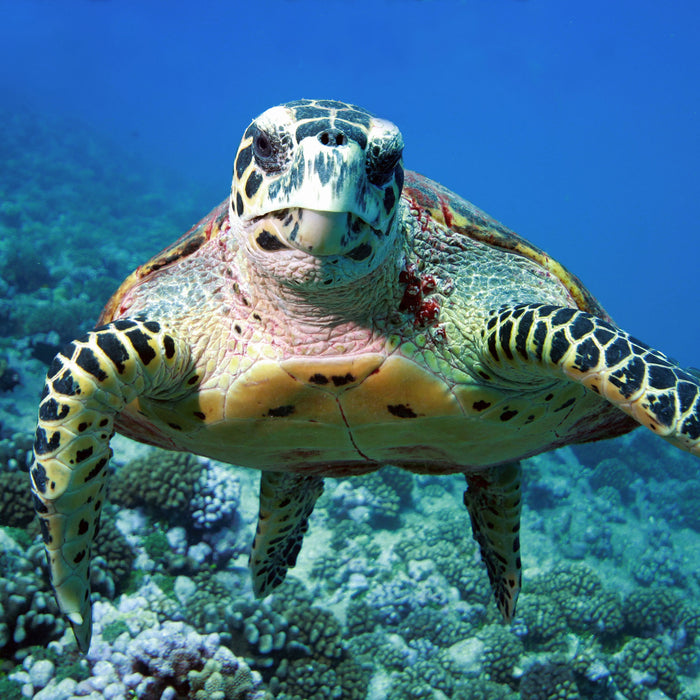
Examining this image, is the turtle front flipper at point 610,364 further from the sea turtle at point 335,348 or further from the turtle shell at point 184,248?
the turtle shell at point 184,248

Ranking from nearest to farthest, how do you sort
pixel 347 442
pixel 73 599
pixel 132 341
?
pixel 132 341
pixel 73 599
pixel 347 442

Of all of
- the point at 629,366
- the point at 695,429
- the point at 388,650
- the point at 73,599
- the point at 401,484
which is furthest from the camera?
the point at 401,484

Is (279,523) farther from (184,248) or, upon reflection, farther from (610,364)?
(610,364)

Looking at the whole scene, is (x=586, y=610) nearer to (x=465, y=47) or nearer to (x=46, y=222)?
(x=46, y=222)

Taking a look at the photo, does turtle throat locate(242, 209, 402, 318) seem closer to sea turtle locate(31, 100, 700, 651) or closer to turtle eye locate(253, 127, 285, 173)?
sea turtle locate(31, 100, 700, 651)

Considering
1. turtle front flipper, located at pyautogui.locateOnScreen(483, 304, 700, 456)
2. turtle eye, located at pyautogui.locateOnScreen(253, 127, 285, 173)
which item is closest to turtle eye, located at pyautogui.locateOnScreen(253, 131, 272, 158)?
turtle eye, located at pyautogui.locateOnScreen(253, 127, 285, 173)

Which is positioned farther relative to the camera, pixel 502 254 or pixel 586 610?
pixel 586 610

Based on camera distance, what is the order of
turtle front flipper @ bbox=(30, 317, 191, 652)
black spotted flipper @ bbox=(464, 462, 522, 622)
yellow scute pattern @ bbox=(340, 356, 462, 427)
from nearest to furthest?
turtle front flipper @ bbox=(30, 317, 191, 652)
yellow scute pattern @ bbox=(340, 356, 462, 427)
black spotted flipper @ bbox=(464, 462, 522, 622)

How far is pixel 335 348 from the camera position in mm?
2209

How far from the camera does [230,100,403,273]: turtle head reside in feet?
5.01

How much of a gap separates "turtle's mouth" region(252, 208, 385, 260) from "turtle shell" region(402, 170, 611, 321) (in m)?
0.88

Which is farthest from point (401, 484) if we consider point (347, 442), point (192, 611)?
point (347, 442)

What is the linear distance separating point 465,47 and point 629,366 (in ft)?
358

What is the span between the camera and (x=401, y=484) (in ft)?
26.8
